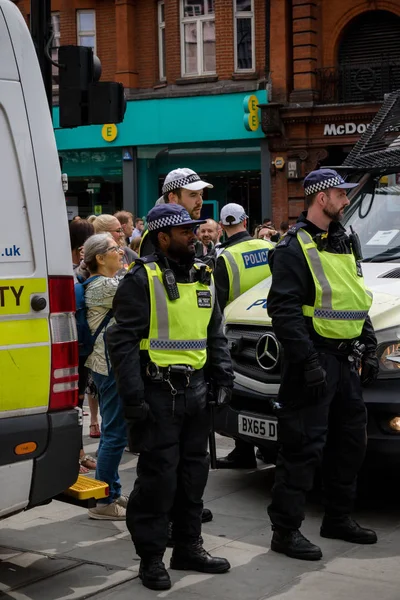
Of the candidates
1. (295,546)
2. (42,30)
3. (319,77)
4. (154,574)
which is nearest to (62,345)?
(154,574)

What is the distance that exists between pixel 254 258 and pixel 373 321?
61.8 inches

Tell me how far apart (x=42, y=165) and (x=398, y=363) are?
252cm

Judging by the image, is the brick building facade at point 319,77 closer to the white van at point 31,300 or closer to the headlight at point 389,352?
the headlight at point 389,352

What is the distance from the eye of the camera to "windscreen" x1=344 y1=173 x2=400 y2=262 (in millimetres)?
7234

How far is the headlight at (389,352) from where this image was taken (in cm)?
614

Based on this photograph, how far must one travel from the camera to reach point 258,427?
6484 millimetres

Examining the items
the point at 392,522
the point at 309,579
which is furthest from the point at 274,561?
the point at 392,522

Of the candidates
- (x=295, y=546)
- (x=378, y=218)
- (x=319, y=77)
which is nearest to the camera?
(x=295, y=546)

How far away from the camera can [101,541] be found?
19.9 feet

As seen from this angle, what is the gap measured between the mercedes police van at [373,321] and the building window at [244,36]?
18.3 meters

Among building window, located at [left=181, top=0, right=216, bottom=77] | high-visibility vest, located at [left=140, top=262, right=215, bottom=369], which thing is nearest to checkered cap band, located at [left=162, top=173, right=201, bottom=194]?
high-visibility vest, located at [left=140, top=262, right=215, bottom=369]

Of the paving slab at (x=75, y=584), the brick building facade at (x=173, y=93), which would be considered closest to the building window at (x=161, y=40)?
the brick building facade at (x=173, y=93)

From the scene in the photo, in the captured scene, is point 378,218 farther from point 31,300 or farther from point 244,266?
point 31,300

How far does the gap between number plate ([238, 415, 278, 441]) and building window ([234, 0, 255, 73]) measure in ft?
66.8
